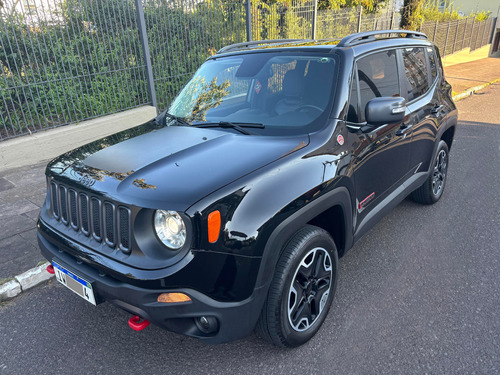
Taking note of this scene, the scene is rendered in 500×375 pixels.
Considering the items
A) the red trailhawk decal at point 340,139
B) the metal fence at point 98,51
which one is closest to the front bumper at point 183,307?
the red trailhawk decal at point 340,139

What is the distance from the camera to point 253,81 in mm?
3143

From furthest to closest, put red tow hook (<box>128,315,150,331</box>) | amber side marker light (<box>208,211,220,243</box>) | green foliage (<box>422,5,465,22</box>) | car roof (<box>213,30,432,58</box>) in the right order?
green foliage (<box>422,5,465,22</box>) → car roof (<box>213,30,432,58</box>) → red tow hook (<box>128,315,150,331</box>) → amber side marker light (<box>208,211,220,243</box>)

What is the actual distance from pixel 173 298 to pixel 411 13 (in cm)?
1546

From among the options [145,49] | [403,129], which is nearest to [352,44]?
[403,129]

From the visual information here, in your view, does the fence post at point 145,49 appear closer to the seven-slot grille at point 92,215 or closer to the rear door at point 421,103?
the rear door at point 421,103

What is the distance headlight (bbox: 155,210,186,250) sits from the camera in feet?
6.49

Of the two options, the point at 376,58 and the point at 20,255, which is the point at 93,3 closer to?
the point at 20,255

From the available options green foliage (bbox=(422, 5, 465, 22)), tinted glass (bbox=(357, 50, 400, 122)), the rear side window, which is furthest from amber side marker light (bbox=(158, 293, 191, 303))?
green foliage (bbox=(422, 5, 465, 22))

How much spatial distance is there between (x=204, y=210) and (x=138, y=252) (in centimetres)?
45

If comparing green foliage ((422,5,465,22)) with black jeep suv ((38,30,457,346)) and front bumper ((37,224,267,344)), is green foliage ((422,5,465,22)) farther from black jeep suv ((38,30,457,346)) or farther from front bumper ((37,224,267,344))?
front bumper ((37,224,267,344))

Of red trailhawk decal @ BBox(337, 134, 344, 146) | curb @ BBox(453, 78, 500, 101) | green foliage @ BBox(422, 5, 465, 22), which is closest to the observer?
red trailhawk decal @ BBox(337, 134, 344, 146)

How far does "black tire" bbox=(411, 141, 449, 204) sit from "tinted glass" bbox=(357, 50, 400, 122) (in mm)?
1302

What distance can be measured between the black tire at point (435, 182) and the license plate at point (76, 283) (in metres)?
3.62

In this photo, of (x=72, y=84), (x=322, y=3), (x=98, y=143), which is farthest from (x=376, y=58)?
(x=322, y=3)
